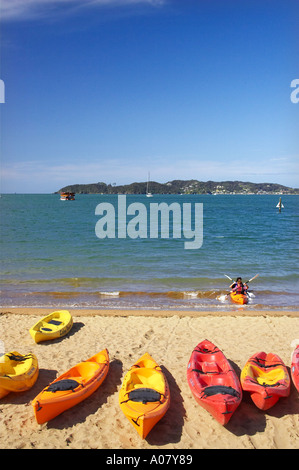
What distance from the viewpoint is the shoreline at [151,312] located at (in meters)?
12.4

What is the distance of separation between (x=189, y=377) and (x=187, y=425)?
1.18 m

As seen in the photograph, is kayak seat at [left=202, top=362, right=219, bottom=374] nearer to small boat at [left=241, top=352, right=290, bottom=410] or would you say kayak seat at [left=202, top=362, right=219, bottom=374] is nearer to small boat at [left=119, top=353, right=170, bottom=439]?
small boat at [left=241, top=352, right=290, bottom=410]

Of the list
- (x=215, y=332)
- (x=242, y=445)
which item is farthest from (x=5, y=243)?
(x=242, y=445)

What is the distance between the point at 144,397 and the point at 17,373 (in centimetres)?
317

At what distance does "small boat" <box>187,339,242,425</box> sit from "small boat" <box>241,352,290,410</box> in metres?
0.28

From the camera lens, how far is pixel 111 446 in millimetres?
5926

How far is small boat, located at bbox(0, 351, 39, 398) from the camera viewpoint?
7.18 m

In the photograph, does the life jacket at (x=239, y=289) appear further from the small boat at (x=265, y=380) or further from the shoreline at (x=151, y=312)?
the small boat at (x=265, y=380)

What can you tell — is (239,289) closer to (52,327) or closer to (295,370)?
(295,370)

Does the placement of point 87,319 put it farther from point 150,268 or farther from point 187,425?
point 150,268

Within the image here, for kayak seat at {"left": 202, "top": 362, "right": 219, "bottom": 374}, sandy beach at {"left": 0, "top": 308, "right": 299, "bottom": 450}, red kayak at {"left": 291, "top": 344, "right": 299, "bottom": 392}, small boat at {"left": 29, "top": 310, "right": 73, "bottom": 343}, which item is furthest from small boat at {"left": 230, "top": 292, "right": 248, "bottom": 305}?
small boat at {"left": 29, "top": 310, "right": 73, "bottom": 343}

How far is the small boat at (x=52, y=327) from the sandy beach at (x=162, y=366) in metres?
0.22

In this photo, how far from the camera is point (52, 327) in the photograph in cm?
Result: 1043

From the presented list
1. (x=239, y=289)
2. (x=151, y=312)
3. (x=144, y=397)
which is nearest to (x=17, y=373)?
(x=144, y=397)
